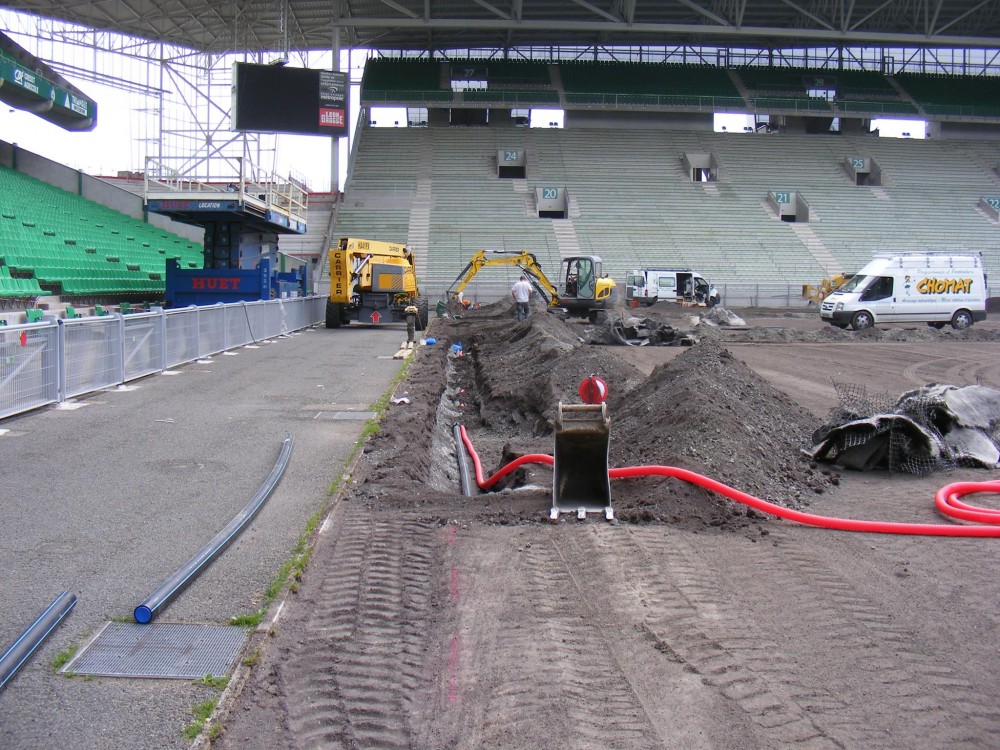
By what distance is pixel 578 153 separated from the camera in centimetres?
5250

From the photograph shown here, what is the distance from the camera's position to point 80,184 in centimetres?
3647

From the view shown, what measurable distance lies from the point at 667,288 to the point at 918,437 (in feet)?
110

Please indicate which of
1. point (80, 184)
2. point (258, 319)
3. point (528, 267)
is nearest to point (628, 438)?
point (258, 319)

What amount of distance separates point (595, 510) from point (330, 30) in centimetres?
4842

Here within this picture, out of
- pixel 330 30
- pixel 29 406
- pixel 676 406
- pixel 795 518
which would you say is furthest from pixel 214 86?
pixel 795 518

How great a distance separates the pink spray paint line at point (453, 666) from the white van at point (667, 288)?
1462 inches

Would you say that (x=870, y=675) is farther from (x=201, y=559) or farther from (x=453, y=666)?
(x=201, y=559)

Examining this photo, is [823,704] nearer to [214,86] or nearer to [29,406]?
[29,406]

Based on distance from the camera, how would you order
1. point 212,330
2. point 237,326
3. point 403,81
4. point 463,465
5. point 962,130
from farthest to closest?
point 962,130 < point 403,81 < point 237,326 < point 212,330 < point 463,465

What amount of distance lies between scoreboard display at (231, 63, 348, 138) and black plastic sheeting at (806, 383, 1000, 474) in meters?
31.9

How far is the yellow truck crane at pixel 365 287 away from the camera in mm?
27047

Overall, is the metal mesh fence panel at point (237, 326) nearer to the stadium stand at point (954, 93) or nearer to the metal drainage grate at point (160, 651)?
the metal drainage grate at point (160, 651)

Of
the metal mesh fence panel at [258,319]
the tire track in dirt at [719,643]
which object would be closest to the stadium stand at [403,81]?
the metal mesh fence panel at [258,319]

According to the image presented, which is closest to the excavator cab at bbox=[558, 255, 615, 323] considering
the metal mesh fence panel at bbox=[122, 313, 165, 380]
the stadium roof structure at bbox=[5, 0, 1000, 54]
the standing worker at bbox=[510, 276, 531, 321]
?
the standing worker at bbox=[510, 276, 531, 321]
